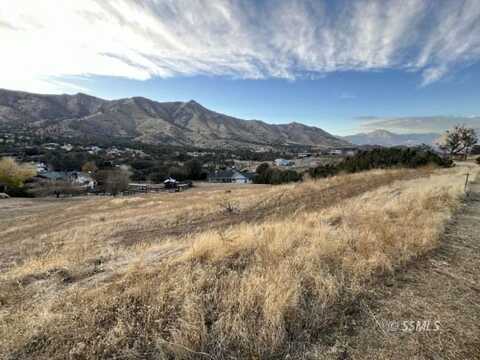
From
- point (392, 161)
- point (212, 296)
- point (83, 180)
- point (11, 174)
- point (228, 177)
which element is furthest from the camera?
point (228, 177)

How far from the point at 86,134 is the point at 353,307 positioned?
742 ft

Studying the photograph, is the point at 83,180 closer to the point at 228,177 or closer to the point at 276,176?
the point at 228,177

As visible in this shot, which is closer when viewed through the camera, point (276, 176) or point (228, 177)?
point (276, 176)

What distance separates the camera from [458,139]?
161 ft

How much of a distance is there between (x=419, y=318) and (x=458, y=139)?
63244mm

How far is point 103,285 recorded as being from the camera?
379cm

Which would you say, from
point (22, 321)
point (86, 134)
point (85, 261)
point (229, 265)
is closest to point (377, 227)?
point (229, 265)

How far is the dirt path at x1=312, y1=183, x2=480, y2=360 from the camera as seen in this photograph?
254cm

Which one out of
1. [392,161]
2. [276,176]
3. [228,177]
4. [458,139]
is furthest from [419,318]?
[228,177]

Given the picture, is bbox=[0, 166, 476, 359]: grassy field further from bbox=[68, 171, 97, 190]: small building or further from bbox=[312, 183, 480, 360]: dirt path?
bbox=[68, 171, 97, 190]: small building

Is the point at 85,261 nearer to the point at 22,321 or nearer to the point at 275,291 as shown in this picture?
the point at 22,321

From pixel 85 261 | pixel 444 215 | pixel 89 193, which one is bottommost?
pixel 89 193

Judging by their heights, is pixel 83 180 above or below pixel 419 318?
below

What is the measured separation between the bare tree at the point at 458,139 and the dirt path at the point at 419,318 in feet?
197
